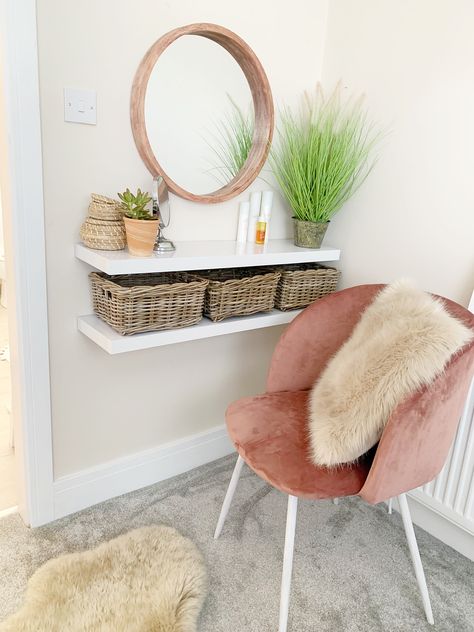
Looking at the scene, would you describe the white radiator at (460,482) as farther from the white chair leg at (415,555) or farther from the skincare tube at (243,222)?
the skincare tube at (243,222)

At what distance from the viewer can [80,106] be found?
51.3 inches

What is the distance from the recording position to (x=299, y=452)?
124 cm

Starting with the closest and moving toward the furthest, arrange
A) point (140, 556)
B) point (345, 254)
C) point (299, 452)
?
point (299, 452), point (140, 556), point (345, 254)

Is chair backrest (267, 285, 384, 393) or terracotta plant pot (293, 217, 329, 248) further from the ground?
terracotta plant pot (293, 217, 329, 248)

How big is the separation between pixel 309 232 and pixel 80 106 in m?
0.84

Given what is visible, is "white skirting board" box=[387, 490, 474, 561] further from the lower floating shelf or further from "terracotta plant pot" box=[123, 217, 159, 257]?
"terracotta plant pot" box=[123, 217, 159, 257]

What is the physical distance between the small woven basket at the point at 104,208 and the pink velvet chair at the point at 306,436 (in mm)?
621

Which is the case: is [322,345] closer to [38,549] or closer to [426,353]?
[426,353]

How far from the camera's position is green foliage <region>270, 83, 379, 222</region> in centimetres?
161

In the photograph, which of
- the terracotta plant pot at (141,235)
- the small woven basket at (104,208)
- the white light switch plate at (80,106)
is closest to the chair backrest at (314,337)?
the terracotta plant pot at (141,235)

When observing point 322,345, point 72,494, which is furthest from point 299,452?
point 72,494

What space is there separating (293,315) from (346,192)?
48 cm

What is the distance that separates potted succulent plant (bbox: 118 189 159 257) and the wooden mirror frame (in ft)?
0.64

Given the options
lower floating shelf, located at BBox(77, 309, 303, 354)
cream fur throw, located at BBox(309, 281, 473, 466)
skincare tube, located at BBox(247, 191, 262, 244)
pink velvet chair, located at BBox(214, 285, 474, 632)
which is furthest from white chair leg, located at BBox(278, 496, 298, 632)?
skincare tube, located at BBox(247, 191, 262, 244)
